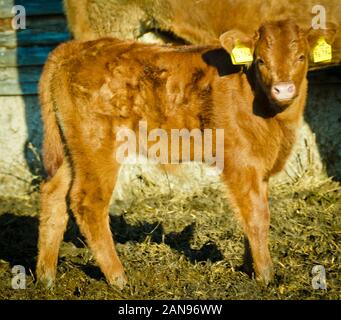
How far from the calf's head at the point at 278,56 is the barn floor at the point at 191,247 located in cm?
122

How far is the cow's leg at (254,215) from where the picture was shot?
15.3ft

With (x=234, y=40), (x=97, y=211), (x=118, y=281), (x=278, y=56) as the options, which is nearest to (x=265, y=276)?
(x=118, y=281)

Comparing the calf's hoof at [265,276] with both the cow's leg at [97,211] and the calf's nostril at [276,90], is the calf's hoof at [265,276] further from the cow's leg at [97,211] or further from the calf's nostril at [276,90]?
the calf's nostril at [276,90]

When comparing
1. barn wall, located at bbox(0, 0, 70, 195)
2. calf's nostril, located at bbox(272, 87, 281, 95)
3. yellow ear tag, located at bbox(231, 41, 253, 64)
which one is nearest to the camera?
calf's nostril, located at bbox(272, 87, 281, 95)

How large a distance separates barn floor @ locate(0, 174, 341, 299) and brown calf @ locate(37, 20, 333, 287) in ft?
0.68

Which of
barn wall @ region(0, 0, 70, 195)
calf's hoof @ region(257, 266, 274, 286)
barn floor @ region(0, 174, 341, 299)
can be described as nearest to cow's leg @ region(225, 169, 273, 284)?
calf's hoof @ region(257, 266, 274, 286)

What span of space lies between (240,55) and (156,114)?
2.34 ft

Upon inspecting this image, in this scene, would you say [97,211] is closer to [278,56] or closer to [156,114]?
[156,114]

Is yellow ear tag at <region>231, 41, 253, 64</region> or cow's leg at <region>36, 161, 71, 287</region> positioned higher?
yellow ear tag at <region>231, 41, 253, 64</region>

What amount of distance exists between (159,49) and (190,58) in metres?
0.26

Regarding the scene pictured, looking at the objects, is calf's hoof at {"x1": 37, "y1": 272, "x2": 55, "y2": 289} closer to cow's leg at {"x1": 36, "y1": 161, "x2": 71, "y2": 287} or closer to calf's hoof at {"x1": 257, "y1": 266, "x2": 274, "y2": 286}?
cow's leg at {"x1": 36, "y1": 161, "x2": 71, "y2": 287}

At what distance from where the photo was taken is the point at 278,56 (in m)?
4.48

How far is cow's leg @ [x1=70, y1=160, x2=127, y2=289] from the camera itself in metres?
4.79

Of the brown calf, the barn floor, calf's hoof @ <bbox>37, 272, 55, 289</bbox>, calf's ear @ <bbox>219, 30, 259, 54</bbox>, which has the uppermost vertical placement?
calf's ear @ <bbox>219, 30, 259, 54</bbox>
